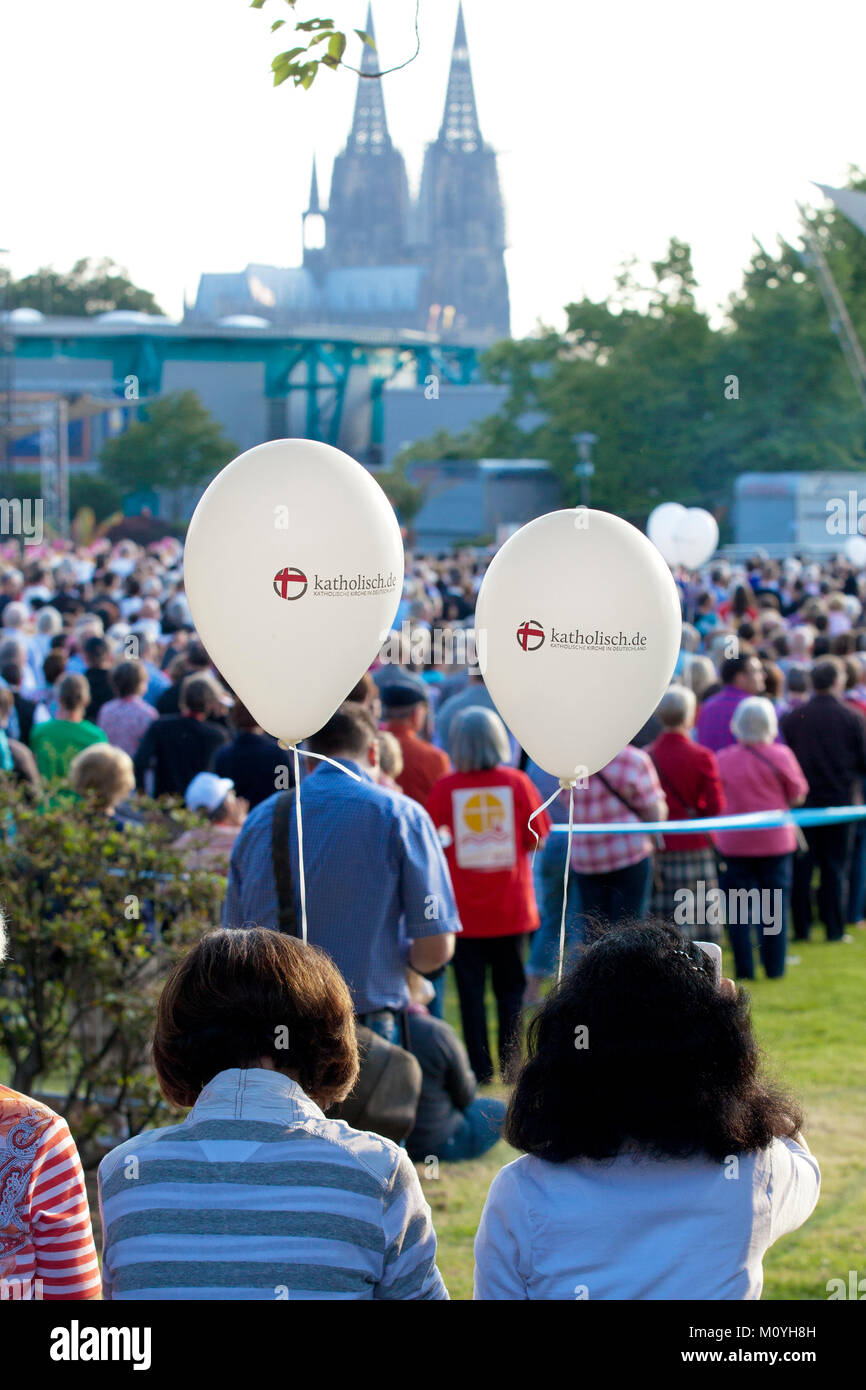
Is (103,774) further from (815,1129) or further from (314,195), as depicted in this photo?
(314,195)

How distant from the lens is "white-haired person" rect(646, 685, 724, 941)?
684 cm

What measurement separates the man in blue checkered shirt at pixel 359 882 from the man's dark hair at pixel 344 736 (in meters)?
0.09

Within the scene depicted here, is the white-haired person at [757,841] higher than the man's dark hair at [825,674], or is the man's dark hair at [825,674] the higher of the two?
the man's dark hair at [825,674]

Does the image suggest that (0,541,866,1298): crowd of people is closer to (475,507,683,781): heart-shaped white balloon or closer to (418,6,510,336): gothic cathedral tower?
(475,507,683,781): heart-shaped white balloon

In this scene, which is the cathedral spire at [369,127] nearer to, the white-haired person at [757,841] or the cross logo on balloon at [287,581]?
the white-haired person at [757,841]

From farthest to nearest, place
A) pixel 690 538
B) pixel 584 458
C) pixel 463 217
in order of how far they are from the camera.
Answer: pixel 463 217 → pixel 584 458 → pixel 690 538

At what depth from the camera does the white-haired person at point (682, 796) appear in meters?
6.84

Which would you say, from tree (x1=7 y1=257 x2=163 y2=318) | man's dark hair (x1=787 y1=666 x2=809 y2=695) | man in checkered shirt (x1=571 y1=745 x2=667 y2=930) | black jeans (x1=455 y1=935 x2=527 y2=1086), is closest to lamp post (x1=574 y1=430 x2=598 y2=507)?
man's dark hair (x1=787 y1=666 x2=809 y2=695)

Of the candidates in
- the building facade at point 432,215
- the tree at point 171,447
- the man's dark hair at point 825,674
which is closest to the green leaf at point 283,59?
the man's dark hair at point 825,674

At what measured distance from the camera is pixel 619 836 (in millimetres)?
6156

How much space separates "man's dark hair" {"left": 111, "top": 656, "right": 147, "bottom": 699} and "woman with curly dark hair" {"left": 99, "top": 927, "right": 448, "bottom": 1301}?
5487 mm

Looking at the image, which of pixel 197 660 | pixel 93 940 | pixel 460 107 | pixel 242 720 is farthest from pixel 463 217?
pixel 93 940

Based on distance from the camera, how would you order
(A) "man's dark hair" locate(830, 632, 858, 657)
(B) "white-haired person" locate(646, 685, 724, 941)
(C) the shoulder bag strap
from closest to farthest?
1. (C) the shoulder bag strap
2. (B) "white-haired person" locate(646, 685, 724, 941)
3. (A) "man's dark hair" locate(830, 632, 858, 657)

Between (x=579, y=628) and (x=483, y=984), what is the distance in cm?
282
